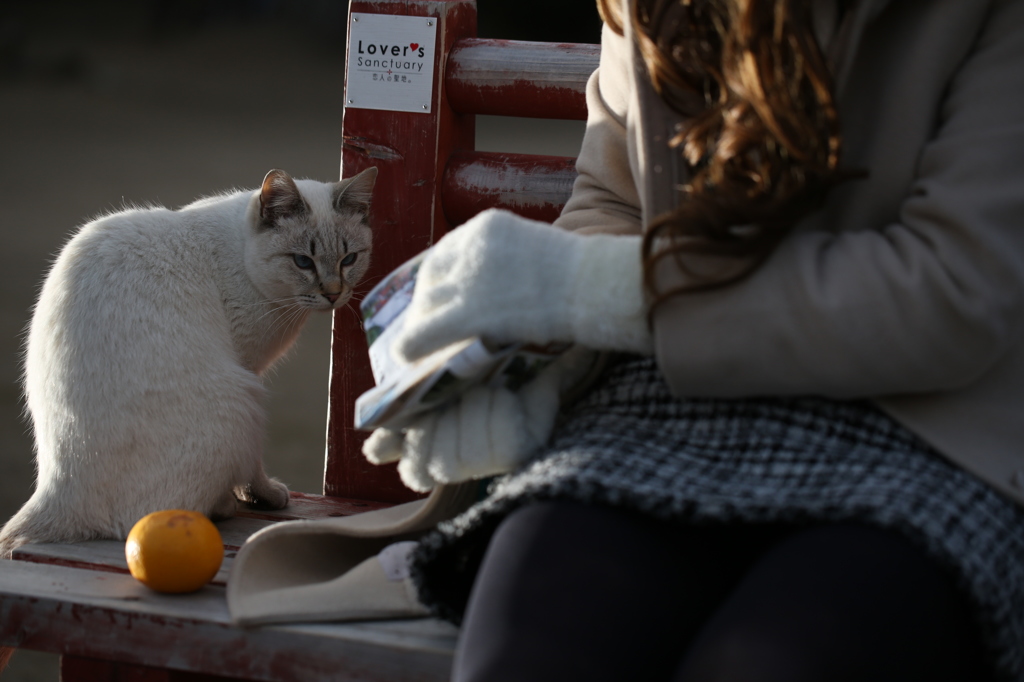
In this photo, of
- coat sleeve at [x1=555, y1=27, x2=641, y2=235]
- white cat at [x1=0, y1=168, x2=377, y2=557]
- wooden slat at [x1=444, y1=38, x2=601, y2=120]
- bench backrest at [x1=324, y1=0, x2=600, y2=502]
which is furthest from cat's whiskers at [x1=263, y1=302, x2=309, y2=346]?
coat sleeve at [x1=555, y1=27, x2=641, y2=235]

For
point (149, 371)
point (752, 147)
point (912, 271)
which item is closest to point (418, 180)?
point (149, 371)

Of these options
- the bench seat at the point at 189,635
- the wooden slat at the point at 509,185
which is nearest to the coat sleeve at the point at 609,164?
the wooden slat at the point at 509,185

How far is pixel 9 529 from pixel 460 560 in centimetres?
89

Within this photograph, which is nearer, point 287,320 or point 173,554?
point 173,554

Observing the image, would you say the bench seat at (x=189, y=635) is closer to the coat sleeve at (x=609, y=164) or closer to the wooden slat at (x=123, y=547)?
the wooden slat at (x=123, y=547)

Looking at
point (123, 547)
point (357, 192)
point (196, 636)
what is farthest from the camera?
point (357, 192)

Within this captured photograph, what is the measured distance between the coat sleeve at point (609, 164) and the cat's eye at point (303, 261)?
0.84m

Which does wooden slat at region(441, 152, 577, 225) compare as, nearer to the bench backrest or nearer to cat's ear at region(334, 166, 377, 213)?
the bench backrest

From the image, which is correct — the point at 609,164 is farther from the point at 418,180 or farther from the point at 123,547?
the point at 123,547

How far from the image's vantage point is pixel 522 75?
5.75 feet

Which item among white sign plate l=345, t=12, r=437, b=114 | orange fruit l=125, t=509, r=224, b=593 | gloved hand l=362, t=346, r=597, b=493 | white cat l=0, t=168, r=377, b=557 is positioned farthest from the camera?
white sign plate l=345, t=12, r=437, b=114

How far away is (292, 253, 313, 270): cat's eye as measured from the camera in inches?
75.8

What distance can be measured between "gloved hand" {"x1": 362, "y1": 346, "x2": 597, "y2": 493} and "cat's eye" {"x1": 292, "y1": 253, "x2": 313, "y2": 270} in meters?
0.98

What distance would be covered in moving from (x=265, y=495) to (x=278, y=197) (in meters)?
0.63
